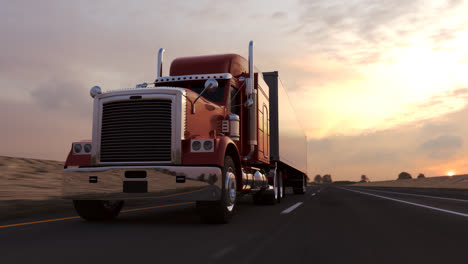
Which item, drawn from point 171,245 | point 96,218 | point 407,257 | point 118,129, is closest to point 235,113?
point 118,129

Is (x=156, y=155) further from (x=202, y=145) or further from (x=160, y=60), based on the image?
(x=160, y=60)

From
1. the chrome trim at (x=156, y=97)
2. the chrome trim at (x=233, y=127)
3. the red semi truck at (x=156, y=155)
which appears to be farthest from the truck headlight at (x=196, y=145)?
the chrome trim at (x=233, y=127)

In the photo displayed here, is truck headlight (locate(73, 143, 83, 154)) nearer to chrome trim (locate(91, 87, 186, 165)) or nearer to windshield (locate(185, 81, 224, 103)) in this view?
chrome trim (locate(91, 87, 186, 165))

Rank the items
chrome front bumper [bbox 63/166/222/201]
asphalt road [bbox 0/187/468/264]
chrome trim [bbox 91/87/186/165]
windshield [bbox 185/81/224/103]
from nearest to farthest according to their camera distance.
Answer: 1. asphalt road [bbox 0/187/468/264]
2. chrome front bumper [bbox 63/166/222/201]
3. chrome trim [bbox 91/87/186/165]
4. windshield [bbox 185/81/224/103]

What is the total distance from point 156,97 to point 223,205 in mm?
2191

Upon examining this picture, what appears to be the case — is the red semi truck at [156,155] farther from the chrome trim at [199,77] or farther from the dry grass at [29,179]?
the dry grass at [29,179]

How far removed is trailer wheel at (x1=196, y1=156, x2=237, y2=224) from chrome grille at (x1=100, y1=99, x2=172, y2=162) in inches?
39.9

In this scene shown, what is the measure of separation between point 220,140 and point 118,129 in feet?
5.93

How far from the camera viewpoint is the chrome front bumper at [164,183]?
6695 mm

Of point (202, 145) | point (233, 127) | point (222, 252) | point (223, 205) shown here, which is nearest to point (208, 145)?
point (202, 145)

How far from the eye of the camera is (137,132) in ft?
23.4

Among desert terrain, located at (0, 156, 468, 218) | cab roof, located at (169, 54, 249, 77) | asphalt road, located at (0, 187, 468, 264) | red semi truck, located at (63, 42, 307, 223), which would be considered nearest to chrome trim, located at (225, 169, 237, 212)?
red semi truck, located at (63, 42, 307, 223)

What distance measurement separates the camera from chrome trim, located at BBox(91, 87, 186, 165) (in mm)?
6953

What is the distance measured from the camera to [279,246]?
4.88m
